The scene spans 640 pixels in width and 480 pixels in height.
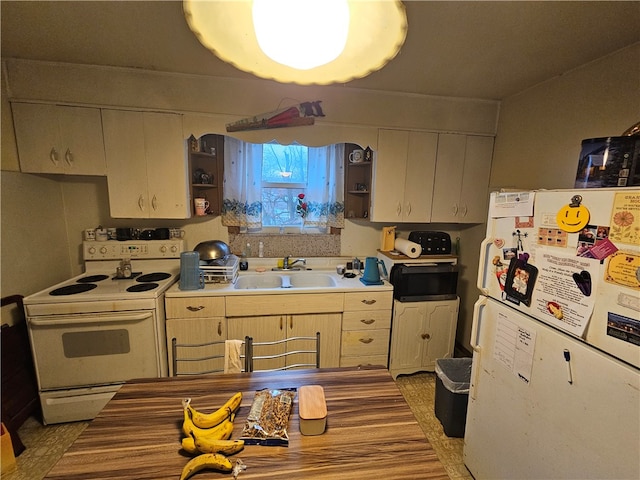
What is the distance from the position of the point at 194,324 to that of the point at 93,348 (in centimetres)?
63

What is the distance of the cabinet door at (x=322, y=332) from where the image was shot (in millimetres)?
2162

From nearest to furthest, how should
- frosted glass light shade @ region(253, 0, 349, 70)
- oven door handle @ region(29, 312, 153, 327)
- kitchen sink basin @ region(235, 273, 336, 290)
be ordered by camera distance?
frosted glass light shade @ region(253, 0, 349, 70) → oven door handle @ region(29, 312, 153, 327) → kitchen sink basin @ region(235, 273, 336, 290)

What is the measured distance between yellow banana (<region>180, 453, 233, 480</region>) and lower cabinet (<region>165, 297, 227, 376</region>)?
1266 millimetres

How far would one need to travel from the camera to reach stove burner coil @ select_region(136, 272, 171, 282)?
215cm

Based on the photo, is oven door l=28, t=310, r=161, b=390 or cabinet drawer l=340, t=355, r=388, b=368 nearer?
oven door l=28, t=310, r=161, b=390

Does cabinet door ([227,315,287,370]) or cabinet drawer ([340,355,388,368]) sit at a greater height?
cabinet door ([227,315,287,370])

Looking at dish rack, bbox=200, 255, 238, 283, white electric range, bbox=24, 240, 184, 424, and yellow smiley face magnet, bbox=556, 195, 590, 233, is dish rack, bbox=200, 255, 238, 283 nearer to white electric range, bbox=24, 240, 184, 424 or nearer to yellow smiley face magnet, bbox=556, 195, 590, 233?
white electric range, bbox=24, 240, 184, 424

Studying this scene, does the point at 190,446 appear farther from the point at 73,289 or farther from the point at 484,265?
the point at 73,289

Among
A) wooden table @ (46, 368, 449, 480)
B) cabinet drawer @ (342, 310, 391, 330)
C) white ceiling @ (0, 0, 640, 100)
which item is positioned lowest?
cabinet drawer @ (342, 310, 391, 330)

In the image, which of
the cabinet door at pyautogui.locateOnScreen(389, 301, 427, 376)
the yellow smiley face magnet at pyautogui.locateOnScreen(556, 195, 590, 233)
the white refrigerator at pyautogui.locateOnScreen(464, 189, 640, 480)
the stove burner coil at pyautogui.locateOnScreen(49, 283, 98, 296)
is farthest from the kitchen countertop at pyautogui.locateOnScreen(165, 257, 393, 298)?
the yellow smiley face magnet at pyautogui.locateOnScreen(556, 195, 590, 233)

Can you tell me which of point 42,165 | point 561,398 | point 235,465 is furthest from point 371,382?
point 42,165

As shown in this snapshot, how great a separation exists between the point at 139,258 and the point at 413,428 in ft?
7.72

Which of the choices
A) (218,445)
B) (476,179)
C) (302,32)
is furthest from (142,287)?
(476,179)

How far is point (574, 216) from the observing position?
3.31 feet
